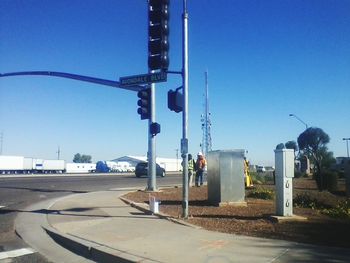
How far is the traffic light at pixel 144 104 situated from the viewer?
1507 cm

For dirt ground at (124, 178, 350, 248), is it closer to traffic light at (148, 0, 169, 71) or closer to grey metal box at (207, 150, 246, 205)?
grey metal box at (207, 150, 246, 205)

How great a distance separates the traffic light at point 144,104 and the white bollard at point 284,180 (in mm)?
6010

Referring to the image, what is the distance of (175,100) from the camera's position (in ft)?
36.1

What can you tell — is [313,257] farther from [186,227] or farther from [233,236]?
[186,227]

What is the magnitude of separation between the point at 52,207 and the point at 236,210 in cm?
608

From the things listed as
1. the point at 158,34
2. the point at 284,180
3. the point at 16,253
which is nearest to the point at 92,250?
the point at 16,253

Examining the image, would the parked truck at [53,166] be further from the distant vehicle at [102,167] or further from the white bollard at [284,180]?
the white bollard at [284,180]

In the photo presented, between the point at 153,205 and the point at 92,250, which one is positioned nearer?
the point at 92,250

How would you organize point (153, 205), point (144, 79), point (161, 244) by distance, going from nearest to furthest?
point (161, 244) → point (153, 205) → point (144, 79)

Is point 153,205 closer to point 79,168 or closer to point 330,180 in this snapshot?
point 330,180

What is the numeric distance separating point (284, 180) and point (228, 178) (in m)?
3.54

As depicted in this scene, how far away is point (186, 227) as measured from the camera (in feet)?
30.7

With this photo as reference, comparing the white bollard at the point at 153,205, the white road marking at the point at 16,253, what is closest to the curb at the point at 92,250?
the white road marking at the point at 16,253

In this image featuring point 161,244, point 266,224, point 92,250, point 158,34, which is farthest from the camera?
point 158,34
